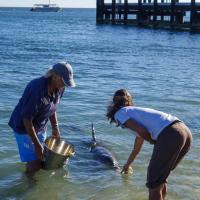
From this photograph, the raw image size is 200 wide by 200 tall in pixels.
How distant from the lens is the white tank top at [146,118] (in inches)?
195

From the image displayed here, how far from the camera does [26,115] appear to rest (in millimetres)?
5621

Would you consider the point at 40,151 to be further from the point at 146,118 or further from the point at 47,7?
the point at 47,7

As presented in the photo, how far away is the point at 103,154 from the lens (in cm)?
786

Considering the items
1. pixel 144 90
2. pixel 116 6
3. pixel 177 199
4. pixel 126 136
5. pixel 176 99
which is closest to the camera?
pixel 177 199

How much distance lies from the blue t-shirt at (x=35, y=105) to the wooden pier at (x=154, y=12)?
47232 mm

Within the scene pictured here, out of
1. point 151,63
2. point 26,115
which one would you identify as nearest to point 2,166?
point 26,115

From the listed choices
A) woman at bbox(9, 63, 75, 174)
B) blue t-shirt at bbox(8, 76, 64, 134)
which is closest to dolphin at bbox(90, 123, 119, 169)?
woman at bbox(9, 63, 75, 174)

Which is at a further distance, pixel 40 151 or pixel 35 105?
pixel 40 151

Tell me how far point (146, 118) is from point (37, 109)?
4.48ft

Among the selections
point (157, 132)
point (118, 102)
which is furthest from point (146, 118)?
point (118, 102)

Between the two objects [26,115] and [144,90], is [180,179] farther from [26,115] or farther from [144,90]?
[144,90]

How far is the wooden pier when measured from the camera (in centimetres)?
5300

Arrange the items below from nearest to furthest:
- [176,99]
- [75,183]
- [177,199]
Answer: [177,199] < [75,183] < [176,99]

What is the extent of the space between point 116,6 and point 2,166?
2370 inches
